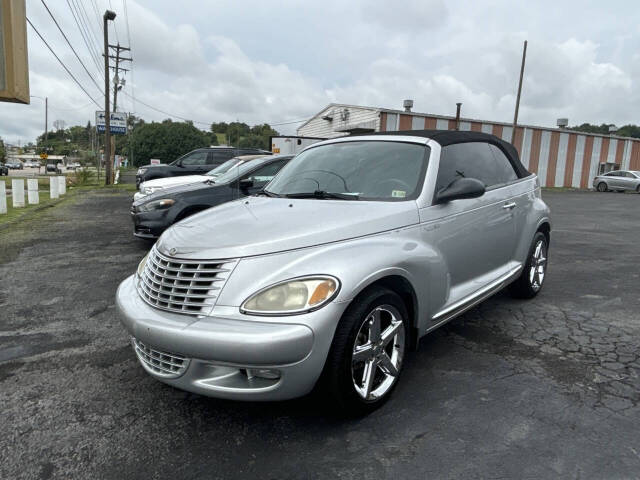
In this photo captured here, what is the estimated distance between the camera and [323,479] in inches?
86.7

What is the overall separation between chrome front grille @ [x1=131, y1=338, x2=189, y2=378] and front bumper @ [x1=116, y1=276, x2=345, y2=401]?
0.03m

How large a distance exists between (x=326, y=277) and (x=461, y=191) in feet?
4.37

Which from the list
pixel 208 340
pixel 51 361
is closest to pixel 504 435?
pixel 208 340

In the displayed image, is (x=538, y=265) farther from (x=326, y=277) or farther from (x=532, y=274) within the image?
(x=326, y=277)

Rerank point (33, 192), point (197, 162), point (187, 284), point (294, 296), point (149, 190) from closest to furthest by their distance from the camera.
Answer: point (294, 296), point (187, 284), point (149, 190), point (33, 192), point (197, 162)

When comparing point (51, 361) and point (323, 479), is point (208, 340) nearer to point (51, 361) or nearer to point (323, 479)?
point (323, 479)

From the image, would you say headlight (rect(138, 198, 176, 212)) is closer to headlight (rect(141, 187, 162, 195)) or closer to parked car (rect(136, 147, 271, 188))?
headlight (rect(141, 187, 162, 195))

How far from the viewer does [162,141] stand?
84500 mm

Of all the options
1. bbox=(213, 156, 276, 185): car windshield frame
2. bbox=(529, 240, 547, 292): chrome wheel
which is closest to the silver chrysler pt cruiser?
bbox=(529, 240, 547, 292): chrome wheel

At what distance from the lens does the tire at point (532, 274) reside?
4.73m

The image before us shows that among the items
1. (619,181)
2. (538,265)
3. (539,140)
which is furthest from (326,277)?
(619,181)

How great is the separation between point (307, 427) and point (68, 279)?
14.6 ft

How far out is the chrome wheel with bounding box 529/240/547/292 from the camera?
4.84m

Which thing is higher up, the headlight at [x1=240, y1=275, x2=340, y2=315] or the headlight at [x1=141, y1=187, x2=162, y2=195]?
the headlight at [x1=141, y1=187, x2=162, y2=195]
